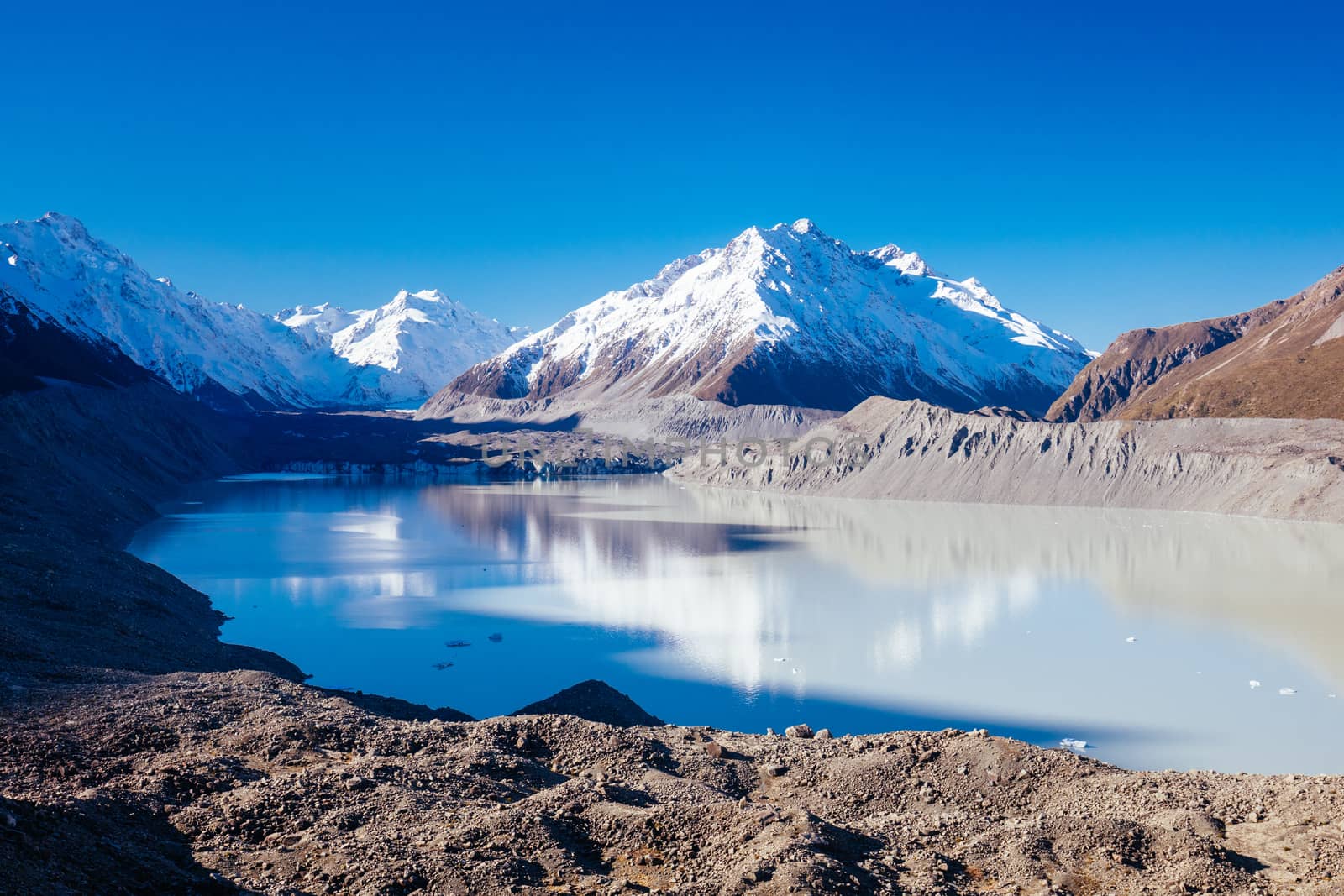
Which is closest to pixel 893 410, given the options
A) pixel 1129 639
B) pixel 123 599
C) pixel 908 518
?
pixel 908 518

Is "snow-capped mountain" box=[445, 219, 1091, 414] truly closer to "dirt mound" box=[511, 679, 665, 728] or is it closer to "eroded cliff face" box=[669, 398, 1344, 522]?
"eroded cliff face" box=[669, 398, 1344, 522]

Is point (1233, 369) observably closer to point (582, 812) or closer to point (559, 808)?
point (582, 812)

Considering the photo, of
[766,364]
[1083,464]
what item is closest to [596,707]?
[1083,464]

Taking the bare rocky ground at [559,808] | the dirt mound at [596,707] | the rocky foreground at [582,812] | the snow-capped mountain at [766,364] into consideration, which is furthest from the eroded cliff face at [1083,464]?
the snow-capped mountain at [766,364]

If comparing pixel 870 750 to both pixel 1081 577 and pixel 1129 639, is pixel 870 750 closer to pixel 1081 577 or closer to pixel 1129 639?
pixel 1129 639

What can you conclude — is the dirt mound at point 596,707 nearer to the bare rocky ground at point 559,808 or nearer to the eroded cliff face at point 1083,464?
the bare rocky ground at point 559,808

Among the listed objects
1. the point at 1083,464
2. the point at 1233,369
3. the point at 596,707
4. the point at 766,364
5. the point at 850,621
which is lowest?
the point at 850,621
